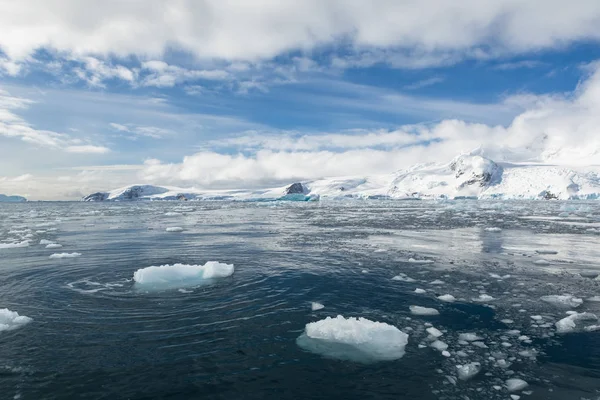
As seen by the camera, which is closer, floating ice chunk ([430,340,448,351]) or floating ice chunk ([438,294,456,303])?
floating ice chunk ([430,340,448,351])

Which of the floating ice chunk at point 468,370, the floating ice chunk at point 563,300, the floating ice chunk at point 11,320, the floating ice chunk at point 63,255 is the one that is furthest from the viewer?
the floating ice chunk at point 63,255

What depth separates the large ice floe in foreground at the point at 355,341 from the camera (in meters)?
6.88

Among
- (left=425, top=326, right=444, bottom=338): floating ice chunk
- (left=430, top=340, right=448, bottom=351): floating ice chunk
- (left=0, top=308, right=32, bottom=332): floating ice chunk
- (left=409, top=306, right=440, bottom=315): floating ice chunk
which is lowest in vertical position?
(left=430, top=340, right=448, bottom=351): floating ice chunk

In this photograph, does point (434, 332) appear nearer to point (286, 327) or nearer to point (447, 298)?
point (447, 298)

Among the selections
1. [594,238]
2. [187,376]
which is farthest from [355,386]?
[594,238]

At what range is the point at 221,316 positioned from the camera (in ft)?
28.4

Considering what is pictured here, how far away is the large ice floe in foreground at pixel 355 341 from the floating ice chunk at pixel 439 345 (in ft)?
1.76

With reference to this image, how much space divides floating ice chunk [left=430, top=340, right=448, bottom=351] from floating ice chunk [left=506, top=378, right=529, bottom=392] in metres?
1.29

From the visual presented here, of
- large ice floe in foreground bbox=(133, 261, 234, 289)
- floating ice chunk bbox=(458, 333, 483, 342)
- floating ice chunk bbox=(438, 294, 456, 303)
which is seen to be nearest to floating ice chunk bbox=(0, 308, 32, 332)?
large ice floe in foreground bbox=(133, 261, 234, 289)

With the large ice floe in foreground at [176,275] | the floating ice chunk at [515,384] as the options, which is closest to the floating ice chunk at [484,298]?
the floating ice chunk at [515,384]

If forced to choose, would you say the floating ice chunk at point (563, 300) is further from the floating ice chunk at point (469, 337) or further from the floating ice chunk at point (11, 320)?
the floating ice chunk at point (11, 320)

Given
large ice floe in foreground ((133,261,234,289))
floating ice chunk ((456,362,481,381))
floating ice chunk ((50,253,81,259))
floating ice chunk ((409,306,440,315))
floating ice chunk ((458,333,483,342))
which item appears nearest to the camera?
floating ice chunk ((456,362,481,381))

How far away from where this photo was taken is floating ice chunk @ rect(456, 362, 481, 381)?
6016 mm

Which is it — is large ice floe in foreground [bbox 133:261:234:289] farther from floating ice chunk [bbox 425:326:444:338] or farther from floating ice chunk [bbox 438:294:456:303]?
floating ice chunk [bbox 425:326:444:338]
